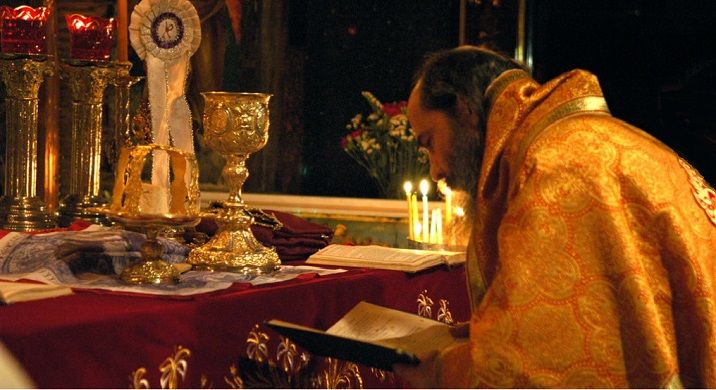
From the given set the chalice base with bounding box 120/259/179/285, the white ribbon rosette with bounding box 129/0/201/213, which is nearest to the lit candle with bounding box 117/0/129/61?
the white ribbon rosette with bounding box 129/0/201/213

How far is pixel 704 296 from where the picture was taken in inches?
83.8

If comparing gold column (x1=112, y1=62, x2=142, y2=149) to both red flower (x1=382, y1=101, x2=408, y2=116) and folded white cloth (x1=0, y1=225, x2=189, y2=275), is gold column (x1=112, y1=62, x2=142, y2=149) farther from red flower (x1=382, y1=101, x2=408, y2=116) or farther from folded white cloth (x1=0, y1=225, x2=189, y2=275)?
red flower (x1=382, y1=101, x2=408, y2=116)

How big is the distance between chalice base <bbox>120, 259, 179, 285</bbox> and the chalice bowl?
0.72 feet

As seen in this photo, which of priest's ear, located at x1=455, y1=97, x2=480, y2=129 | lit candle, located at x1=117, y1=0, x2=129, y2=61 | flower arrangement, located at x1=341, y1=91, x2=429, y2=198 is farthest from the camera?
flower arrangement, located at x1=341, y1=91, x2=429, y2=198

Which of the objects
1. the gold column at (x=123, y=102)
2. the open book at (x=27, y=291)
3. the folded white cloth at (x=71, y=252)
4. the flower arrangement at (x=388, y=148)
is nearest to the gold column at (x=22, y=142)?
the gold column at (x=123, y=102)

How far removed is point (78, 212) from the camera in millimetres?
2961

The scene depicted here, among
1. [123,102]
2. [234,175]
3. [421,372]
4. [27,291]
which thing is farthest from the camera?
[123,102]

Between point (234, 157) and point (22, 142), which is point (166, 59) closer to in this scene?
point (234, 157)

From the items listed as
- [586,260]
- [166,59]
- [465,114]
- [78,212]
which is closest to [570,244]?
[586,260]

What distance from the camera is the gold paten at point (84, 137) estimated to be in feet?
9.73

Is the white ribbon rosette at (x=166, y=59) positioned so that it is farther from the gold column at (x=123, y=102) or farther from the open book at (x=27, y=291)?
the open book at (x=27, y=291)

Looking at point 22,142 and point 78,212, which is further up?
point 22,142

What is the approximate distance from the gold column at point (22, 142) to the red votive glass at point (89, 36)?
89 mm

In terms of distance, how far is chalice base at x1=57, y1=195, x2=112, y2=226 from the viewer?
2.95m
